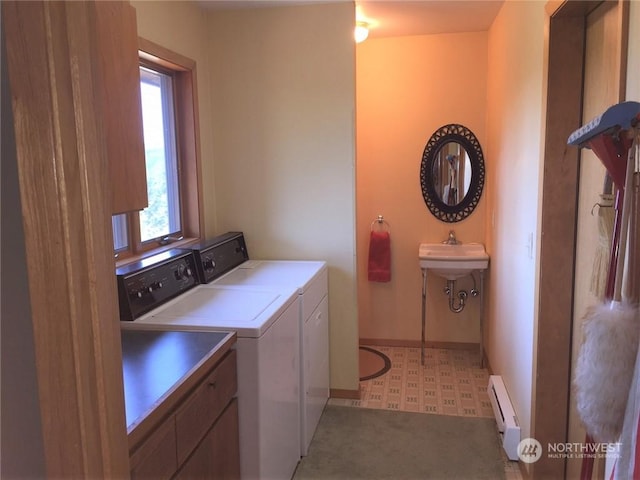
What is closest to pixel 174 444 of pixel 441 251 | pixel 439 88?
pixel 441 251

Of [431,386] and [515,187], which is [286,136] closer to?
[515,187]

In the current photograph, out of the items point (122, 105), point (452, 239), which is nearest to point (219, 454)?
point (122, 105)

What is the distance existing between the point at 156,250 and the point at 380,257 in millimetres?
1871

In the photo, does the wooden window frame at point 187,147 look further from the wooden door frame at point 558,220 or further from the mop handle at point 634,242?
the mop handle at point 634,242

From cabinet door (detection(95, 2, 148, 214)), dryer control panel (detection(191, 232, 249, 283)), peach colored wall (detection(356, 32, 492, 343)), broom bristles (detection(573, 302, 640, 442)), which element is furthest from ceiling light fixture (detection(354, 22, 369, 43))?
broom bristles (detection(573, 302, 640, 442))

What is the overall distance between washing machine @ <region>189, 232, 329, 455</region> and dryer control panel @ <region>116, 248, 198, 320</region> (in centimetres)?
11

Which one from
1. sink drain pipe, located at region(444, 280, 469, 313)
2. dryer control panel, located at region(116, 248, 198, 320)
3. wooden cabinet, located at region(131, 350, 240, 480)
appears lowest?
sink drain pipe, located at region(444, 280, 469, 313)

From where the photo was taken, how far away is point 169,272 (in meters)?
2.24

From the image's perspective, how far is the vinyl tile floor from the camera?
10.0 ft

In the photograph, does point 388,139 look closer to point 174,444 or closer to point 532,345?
point 532,345

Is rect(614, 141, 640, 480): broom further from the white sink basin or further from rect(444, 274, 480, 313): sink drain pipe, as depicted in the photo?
rect(444, 274, 480, 313): sink drain pipe

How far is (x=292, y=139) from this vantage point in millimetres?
3029

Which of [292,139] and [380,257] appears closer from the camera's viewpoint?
[292,139]

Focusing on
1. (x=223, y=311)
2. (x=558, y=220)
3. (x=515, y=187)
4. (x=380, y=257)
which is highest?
(x=515, y=187)
